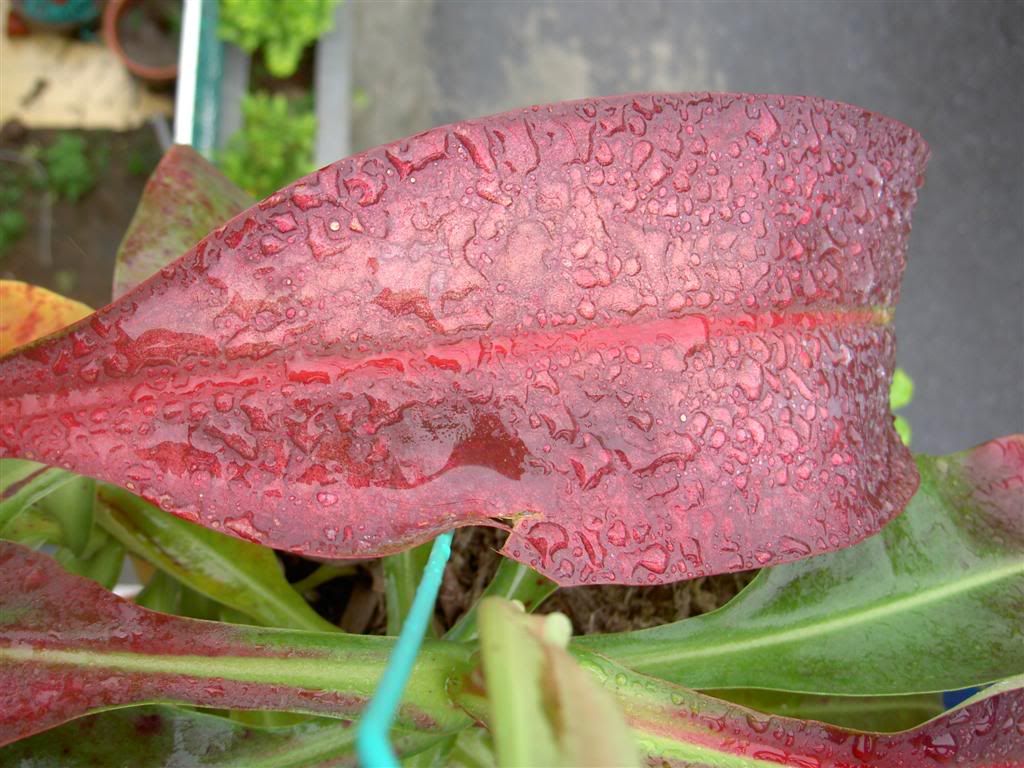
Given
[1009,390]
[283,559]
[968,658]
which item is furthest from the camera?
[1009,390]

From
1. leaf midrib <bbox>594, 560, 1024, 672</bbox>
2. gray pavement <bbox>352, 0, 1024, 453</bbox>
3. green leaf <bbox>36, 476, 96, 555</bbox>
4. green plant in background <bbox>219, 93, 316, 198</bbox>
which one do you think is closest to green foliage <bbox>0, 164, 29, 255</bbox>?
green plant in background <bbox>219, 93, 316, 198</bbox>

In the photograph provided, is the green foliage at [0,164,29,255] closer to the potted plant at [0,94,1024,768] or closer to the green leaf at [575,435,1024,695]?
the potted plant at [0,94,1024,768]

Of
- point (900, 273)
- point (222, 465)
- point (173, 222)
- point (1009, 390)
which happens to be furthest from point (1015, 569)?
point (1009, 390)

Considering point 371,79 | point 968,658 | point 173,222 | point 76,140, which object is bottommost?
point 968,658

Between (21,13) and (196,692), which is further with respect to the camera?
(21,13)

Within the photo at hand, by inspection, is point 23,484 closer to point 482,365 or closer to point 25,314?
point 25,314

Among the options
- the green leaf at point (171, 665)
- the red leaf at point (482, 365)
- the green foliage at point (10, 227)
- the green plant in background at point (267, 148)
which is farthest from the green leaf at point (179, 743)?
the green foliage at point (10, 227)

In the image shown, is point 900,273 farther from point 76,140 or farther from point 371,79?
point 76,140

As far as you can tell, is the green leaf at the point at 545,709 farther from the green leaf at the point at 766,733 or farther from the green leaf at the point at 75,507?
the green leaf at the point at 75,507
